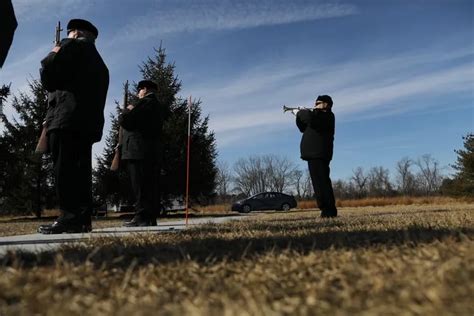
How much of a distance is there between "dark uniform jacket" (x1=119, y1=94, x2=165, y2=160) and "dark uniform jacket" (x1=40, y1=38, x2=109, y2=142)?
140cm

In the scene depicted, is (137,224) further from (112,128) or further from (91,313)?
(112,128)

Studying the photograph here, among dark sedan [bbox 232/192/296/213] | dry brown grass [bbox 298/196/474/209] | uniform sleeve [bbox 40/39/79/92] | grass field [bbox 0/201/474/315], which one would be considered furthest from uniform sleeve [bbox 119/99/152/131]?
dark sedan [bbox 232/192/296/213]

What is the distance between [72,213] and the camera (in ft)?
15.9

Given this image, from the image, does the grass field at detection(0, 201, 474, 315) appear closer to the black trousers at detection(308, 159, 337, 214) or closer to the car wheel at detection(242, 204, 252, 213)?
the black trousers at detection(308, 159, 337, 214)

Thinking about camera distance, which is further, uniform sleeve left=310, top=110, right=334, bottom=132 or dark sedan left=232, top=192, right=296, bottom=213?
dark sedan left=232, top=192, right=296, bottom=213

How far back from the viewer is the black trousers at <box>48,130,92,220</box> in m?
4.82

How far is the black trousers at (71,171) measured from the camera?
4.82m

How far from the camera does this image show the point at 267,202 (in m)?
34.8

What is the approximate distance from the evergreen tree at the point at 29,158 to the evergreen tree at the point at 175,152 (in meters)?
3.79

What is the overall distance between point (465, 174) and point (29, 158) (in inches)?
972

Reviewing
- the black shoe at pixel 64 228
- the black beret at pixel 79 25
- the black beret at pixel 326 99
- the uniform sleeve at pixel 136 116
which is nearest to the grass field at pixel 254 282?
the black shoe at pixel 64 228

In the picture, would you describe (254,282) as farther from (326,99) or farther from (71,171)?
(326,99)

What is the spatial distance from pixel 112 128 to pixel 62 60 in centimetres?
1792

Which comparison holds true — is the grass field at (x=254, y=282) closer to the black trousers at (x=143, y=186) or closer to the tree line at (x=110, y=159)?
the black trousers at (x=143, y=186)
